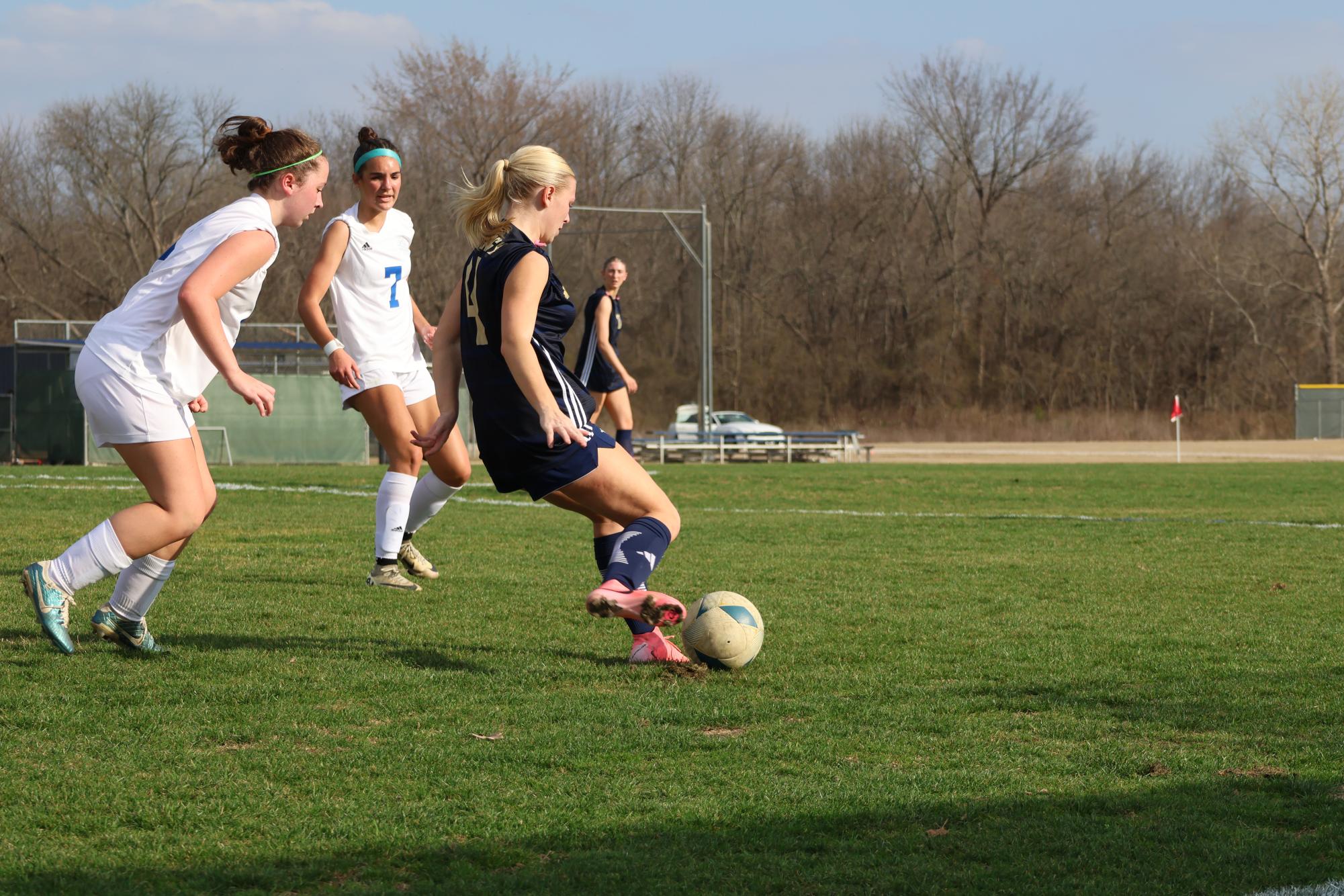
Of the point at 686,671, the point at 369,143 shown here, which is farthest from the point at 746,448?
the point at 686,671

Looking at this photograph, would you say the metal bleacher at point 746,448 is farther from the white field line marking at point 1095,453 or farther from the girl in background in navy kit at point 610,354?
the girl in background in navy kit at point 610,354

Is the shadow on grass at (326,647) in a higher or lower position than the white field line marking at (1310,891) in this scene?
higher

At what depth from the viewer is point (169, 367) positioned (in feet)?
15.3

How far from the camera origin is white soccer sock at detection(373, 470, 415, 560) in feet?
22.3

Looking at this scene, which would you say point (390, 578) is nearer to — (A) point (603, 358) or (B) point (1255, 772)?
(B) point (1255, 772)

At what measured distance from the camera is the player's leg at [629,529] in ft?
14.3

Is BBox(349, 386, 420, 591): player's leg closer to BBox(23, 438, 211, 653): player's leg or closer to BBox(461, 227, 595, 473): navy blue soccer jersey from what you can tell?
BBox(23, 438, 211, 653): player's leg

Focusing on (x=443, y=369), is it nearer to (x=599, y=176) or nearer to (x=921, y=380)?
(x=599, y=176)

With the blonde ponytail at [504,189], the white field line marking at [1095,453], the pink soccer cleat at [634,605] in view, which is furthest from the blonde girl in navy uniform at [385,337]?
the white field line marking at [1095,453]

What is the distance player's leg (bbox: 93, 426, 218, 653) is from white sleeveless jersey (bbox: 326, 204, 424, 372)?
1.96 m

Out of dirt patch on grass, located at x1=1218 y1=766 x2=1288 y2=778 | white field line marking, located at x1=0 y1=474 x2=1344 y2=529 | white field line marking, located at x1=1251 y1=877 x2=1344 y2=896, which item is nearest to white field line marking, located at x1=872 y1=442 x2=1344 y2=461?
white field line marking, located at x1=0 y1=474 x2=1344 y2=529

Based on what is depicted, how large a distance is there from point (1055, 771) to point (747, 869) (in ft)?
3.71

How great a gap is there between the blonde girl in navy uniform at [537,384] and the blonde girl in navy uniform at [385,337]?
206cm

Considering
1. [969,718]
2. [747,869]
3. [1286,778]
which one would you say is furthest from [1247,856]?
[969,718]
